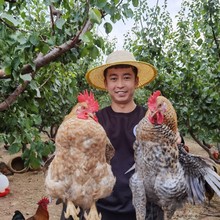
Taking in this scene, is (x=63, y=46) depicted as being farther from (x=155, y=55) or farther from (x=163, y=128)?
(x=155, y=55)

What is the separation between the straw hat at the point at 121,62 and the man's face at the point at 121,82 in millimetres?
54

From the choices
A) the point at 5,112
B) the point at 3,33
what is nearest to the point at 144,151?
the point at 3,33

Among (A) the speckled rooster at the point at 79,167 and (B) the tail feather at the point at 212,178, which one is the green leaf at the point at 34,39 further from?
(B) the tail feather at the point at 212,178

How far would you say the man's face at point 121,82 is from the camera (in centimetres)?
200

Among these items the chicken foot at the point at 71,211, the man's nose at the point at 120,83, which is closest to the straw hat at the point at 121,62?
the man's nose at the point at 120,83

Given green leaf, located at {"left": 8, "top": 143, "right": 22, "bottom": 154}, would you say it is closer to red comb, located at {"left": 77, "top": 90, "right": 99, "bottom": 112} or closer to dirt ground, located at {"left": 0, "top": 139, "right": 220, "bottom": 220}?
red comb, located at {"left": 77, "top": 90, "right": 99, "bottom": 112}

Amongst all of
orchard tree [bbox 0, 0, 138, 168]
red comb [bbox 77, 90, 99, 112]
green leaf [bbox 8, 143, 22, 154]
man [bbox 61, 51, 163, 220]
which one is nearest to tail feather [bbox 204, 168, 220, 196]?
man [bbox 61, 51, 163, 220]

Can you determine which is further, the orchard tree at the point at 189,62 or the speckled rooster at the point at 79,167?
the orchard tree at the point at 189,62

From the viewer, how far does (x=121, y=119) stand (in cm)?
217

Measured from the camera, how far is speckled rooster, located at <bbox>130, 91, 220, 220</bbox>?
5.45 ft

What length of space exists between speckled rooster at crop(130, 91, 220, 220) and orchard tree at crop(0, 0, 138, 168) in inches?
20.2

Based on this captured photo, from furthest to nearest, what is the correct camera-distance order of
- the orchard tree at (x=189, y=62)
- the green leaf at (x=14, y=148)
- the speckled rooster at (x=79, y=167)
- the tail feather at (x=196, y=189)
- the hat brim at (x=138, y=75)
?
the orchard tree at (x=189, y=62)
the green leaf at (x=14, y=148)
the hat brim at (x=138, y=75)
the tail feather at (x=196, y=189)
the speckled rooster at (x=79, y=167)

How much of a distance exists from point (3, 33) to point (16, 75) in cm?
21

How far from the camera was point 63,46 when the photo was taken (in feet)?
6.46
